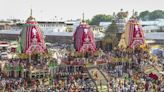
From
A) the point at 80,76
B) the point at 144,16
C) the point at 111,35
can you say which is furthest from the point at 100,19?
the point at 80,76

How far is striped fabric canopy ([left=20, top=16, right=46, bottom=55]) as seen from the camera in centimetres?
2688

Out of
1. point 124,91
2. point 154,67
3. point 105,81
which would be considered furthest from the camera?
point 154,67

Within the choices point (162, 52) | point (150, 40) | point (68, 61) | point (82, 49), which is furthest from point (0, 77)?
point (150, 40)

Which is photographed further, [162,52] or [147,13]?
[147,13]

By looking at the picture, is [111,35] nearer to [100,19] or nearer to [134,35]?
[134,35]

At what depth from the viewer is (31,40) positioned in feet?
88.4

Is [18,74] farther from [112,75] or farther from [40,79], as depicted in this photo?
[112,75]

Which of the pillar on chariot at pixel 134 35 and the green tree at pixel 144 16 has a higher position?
the pillar on chariot at pixel 134 35

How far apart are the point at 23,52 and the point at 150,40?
2157 centimetres

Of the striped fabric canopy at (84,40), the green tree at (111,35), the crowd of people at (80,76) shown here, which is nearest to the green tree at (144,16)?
the green tree at (111,35)

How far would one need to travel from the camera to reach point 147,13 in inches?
3784

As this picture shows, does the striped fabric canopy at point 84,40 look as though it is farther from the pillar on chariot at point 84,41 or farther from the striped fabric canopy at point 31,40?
the striped fabric canopy at point 31,40

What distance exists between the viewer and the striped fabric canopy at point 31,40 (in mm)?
26875

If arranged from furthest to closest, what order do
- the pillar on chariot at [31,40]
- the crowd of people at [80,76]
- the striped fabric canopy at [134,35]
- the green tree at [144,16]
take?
1. the green tree at [144,16]
2. the striped fabric canopy at [134,35]
3. the pillar on chariot at [31,40]
4. the crowd of people at [80,76]
